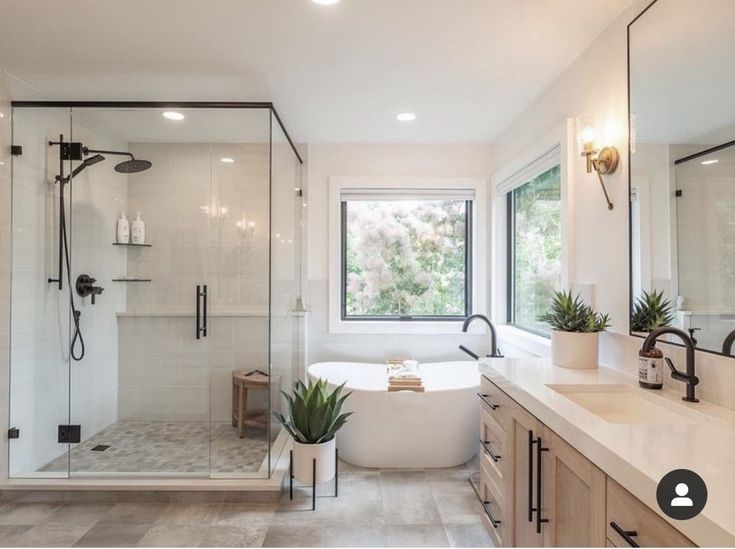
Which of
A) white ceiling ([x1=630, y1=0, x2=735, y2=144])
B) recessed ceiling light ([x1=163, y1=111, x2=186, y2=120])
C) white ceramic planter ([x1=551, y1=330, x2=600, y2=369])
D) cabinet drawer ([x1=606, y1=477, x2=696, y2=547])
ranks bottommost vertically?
cabinet drawer ([x1=606, y1=477, x2=696, y2=547])

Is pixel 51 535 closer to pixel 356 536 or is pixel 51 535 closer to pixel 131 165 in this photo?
pixel 356 536

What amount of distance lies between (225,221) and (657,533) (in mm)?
2975

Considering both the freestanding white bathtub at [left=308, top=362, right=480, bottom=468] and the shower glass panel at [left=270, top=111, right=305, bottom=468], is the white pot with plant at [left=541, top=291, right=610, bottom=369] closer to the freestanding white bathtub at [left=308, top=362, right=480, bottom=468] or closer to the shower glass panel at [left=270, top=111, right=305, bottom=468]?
the freestanding white bathtub at [left=308, top=362, right=480, bottom=468]

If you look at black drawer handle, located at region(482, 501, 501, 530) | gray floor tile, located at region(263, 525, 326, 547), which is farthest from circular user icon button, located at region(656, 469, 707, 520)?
gray floor tile, located at region(263, 525, 326, 547)

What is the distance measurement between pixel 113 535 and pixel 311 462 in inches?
40.6

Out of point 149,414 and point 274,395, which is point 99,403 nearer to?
point 149,414

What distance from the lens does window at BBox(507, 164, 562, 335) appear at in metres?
2.67

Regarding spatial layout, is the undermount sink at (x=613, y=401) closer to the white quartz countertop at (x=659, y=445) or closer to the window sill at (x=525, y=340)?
the white quartz countertop at (x=659, y=445)

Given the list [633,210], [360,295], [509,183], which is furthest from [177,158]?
[633,210]

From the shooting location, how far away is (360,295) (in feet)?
12.4

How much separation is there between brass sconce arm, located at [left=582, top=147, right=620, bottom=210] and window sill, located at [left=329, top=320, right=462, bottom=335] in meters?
1.96

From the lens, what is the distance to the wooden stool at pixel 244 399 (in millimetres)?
3020

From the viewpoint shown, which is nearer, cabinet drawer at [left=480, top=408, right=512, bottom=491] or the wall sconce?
cabinet drawer at [left=480, top=408, right=512, bottom=491]

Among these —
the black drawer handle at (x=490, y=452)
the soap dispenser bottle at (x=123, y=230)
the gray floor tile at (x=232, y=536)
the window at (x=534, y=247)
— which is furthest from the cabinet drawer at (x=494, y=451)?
the soap dispenser bottle at (x=123, y=230)
